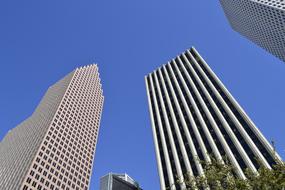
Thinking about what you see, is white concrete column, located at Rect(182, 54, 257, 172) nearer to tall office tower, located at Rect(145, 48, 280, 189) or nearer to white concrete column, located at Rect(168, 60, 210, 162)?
tall office tower, located at Rect(145, 48, 280, 189)

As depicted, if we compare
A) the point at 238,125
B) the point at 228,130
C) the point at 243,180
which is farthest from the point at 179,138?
the point at 243,180

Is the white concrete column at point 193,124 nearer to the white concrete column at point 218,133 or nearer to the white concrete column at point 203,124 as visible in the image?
the white concrete column at point 203,124

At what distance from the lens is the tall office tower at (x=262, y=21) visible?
150113 millimetres

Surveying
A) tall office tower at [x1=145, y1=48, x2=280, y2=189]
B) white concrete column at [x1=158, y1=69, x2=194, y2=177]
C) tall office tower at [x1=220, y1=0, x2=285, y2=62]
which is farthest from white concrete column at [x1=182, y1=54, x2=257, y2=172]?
tall office tower at [x1=220, y1=0, x2=285, y2=62]

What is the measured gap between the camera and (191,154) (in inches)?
3125

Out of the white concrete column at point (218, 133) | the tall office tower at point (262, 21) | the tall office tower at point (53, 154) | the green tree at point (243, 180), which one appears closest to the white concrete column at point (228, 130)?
the white concrete column at point (218, 133)

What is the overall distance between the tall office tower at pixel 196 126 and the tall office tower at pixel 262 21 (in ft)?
202

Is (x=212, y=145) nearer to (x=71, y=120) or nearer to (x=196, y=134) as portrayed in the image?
(x=196, y=134)

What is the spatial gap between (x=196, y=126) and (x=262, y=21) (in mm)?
107917

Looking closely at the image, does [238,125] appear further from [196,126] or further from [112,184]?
[112,184]

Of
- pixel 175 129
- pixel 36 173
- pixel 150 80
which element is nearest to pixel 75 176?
pixel 36 173

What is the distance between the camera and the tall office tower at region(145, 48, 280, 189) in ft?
230

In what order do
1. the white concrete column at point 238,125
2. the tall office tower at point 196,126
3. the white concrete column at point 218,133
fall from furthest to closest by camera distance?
the tall office tower at point 196,126
the white concrete column at point 238,125
the white concrete column at point 218,133

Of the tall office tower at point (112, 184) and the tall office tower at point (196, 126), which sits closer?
the tall office tower at point (196, 126)
